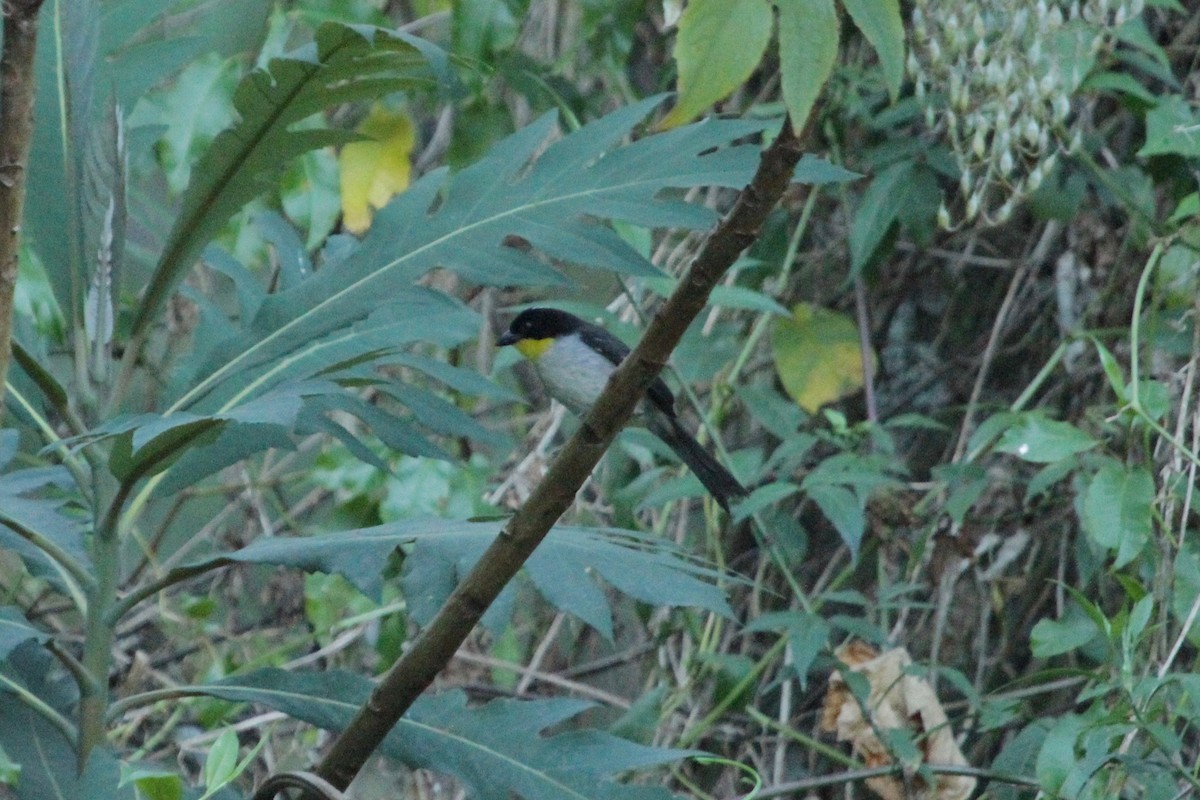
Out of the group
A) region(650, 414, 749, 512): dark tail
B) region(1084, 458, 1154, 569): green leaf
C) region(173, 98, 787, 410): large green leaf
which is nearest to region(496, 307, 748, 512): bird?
region(650, 414, 749, 512): dark tail

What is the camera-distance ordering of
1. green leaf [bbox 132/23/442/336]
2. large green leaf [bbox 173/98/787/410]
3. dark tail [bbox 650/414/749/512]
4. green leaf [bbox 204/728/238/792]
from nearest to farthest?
1. green leaf [bbox 204/728/238/792]
2. green leaf [bbox 132/23/442/336]
3. large green leaf [bbox 173/98/787/410]
4. dark tail [bbox 650/414/749/512]

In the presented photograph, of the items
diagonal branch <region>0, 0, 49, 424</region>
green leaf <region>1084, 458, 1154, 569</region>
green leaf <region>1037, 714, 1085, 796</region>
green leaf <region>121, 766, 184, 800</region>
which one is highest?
diagonal branch <region>0, 0, 49, 424</region>

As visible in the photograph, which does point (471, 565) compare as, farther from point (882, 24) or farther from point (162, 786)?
point (882, 24)

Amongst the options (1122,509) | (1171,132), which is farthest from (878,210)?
(1122,509)

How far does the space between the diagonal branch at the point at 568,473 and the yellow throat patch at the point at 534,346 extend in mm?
2081

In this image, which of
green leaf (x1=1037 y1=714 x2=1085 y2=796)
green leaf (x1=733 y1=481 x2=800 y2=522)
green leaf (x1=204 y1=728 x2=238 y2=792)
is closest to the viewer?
green leaf (x1=204 y1=728 x2=238 y2=792)

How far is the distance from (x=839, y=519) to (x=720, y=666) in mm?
543

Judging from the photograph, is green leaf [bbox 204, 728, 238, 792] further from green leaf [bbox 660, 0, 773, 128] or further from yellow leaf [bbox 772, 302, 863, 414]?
yellow leaf [bbox 772, 302, 863, 414]

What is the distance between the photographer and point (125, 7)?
2.19 m

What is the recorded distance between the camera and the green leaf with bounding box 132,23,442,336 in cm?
181

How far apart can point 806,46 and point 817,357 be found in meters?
2.81

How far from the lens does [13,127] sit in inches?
50.1

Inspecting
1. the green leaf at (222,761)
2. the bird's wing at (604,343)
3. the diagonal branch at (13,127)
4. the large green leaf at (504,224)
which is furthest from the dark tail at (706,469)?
the diagonal branch at (13,127)

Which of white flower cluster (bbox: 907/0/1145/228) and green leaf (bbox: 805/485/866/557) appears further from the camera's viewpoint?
green leaf (bbox: 805/485/866/557)
